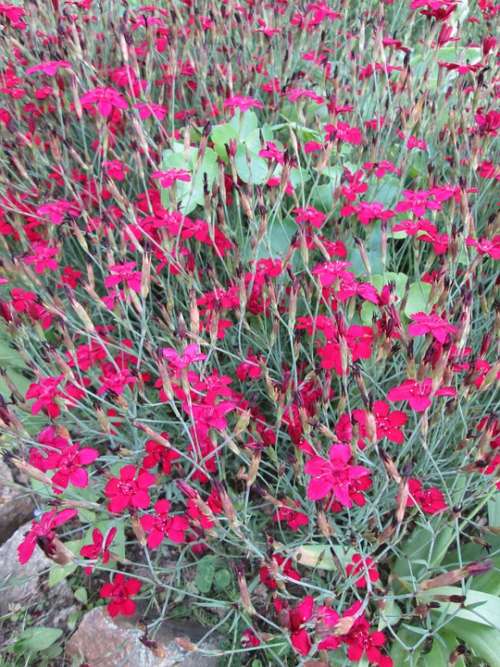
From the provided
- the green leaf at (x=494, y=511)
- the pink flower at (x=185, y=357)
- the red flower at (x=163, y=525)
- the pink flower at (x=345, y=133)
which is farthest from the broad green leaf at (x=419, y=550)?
the pink flower at (x=345, y=133)

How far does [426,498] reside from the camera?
1.33 metres

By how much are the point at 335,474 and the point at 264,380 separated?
60cm

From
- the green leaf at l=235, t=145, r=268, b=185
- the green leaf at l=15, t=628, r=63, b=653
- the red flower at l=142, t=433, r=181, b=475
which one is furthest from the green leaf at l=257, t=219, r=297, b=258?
the green leaf at l=15, t=628, r=63, b=653

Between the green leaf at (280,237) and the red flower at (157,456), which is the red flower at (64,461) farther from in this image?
the green leaf at (280,237)

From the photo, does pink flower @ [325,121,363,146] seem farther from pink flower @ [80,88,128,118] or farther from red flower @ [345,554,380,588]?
red flower @ [345,554,380,588]

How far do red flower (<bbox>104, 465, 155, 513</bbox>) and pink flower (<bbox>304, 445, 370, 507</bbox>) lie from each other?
14.3 inches

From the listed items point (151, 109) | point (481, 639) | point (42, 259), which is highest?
point (151, 109)

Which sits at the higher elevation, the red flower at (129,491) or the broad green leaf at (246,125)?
the broad green leaf at (246,125)

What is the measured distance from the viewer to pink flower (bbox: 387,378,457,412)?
1.10 meters

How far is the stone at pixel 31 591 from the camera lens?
5.31 ft

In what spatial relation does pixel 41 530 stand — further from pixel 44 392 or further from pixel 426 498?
pixel 426 498

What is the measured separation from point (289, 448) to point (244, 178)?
876 millimetres

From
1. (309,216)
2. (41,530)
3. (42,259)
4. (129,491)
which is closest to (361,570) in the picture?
(129,491)

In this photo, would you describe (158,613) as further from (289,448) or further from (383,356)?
(383,356)
